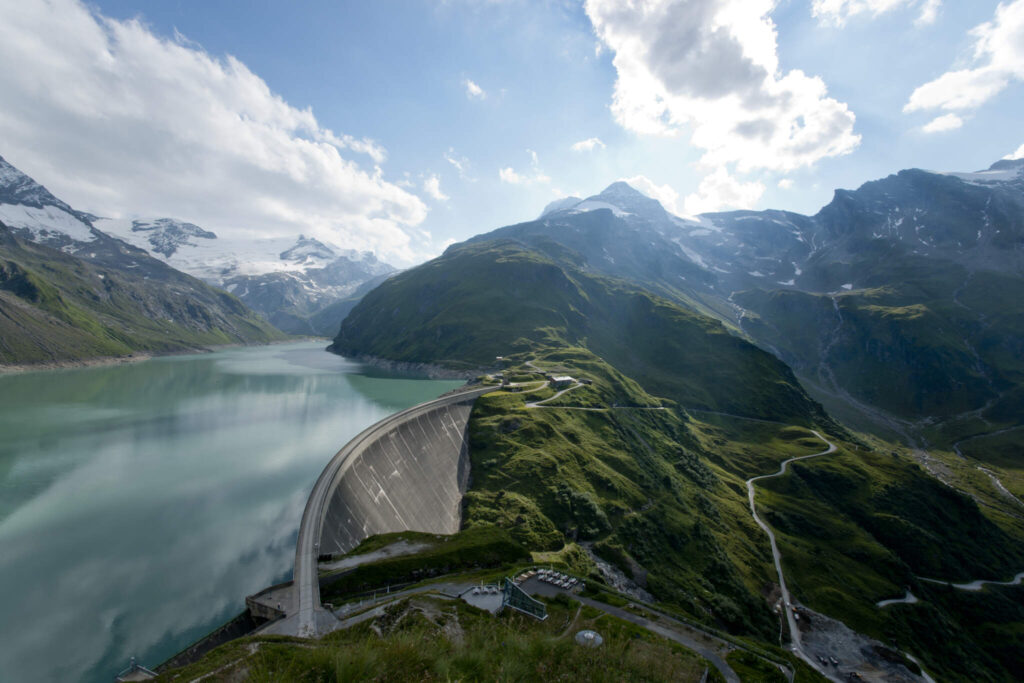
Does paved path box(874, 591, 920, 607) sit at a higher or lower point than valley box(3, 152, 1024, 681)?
lower

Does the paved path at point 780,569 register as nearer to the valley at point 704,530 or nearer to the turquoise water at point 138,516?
the valley at point 704,530

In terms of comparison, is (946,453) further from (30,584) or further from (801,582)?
Answer: (30,584)

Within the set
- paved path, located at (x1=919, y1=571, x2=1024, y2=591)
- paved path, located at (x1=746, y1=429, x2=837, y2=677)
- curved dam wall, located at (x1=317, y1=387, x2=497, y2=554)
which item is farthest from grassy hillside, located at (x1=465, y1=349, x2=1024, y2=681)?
curved dam wall, located at (x1=317, y1=387, x2=497, y2=554)

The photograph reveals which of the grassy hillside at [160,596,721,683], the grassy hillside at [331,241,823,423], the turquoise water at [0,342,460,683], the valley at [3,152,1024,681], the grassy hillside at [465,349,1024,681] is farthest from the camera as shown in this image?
the grassy hillside at [331,241,823,423]

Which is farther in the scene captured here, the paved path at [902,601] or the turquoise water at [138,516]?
the paved path at [902,601]

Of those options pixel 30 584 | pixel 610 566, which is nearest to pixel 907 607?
pixel 610 566

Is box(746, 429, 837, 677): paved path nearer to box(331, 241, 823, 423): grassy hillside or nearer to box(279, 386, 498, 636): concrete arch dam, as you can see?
box(331, 241, 823, 423): grassy hillside

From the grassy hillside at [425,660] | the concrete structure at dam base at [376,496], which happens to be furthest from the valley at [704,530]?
the grassy hillside at [425,660]
